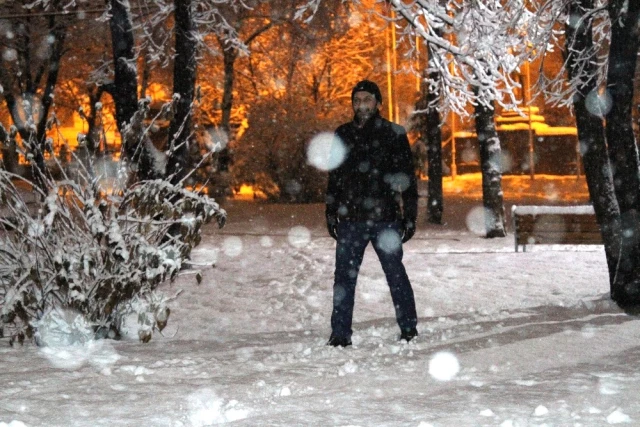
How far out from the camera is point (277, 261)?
1292 cm

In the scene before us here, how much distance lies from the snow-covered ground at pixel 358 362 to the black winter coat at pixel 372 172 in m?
1.02

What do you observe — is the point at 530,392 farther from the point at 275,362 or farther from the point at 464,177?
the point at 464,177

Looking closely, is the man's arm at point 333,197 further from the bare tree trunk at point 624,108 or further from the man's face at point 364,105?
the bare tree trunk at point 624,108

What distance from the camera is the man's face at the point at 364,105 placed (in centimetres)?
645

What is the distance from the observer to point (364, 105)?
21.2 feet

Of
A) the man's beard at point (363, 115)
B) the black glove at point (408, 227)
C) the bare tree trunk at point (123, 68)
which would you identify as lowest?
the black glove at point (408, 227)

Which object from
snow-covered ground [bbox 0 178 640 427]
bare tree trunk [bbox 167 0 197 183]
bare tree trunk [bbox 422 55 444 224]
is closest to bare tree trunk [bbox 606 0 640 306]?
snow-covered ground [bbox 0 178 640 427]

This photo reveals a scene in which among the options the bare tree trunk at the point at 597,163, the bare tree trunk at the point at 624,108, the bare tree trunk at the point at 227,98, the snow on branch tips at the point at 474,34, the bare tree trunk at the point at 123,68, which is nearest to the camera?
the bare tree trunk at the point at 624,108

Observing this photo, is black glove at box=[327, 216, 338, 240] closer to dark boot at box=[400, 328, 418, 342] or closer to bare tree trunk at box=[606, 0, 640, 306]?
dark boot at box=[400, 328, 418, 342]

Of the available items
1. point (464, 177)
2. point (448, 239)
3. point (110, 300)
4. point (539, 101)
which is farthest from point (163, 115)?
point (539, 101)

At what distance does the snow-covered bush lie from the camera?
6523mm

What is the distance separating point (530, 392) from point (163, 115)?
3.93 metres

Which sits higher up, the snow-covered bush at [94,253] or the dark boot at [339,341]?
the snow-covered bush at [94,253]

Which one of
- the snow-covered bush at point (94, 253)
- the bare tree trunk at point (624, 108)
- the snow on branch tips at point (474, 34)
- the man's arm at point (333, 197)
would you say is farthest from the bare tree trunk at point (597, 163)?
→ the snow-covered bush at point (94, 253)
